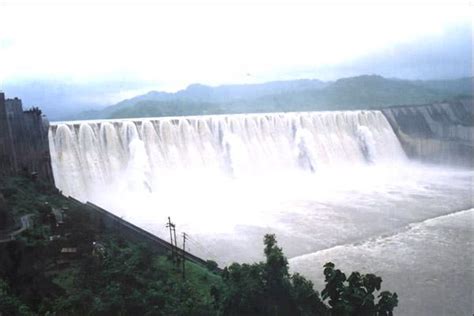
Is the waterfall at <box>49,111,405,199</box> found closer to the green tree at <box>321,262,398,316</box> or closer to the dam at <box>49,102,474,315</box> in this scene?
the dam at <box>49,102,474,315</box>

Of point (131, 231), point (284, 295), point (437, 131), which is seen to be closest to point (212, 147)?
point (131, 231)

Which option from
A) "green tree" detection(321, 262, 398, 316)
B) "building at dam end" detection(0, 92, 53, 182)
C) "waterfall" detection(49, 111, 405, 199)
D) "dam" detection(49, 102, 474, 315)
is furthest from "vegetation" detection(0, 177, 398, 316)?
"waterfall" detection(49, 111, 405, 199)

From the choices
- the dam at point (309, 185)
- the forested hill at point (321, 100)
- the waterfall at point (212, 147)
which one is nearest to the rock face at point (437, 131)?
the dam at point (309, 185)

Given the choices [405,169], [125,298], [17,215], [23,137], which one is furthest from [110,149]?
[405,169]

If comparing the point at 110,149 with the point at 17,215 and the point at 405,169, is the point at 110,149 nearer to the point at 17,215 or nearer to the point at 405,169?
the point at 17,215

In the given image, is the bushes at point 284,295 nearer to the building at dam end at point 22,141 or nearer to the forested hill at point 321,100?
the building at dam end at point 22,141

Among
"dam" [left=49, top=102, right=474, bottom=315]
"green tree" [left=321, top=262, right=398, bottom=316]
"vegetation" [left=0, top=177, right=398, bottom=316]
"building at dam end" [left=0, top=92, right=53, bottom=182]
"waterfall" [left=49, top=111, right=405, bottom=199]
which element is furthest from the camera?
"waterfall" [left=49, top=111, right=405, bottom=199]

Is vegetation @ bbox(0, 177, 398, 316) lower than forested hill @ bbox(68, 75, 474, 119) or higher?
lower
